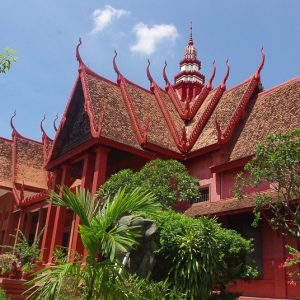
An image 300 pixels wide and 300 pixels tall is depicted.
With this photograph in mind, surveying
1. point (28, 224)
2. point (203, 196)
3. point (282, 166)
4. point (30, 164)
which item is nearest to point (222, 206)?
point (203, 196)

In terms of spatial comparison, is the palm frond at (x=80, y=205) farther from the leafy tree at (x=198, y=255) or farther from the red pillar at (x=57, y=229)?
the red pillar at (x=57, y=229)

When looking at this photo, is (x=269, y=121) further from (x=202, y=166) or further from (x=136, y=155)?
(x=136, y=155)

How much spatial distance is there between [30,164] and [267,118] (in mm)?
15141

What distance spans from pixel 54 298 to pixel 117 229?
4.37 feet

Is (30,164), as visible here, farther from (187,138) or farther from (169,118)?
(187,138)

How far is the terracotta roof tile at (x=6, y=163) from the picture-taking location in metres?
23.2

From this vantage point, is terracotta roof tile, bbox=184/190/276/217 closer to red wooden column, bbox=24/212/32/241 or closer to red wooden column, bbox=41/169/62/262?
red wooden column, bbox=41/169/62/262

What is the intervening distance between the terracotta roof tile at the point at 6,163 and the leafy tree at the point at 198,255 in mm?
17064

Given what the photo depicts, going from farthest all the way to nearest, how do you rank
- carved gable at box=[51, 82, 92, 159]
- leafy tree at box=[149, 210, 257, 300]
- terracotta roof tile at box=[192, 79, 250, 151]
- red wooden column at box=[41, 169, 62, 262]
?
carved gable at box=[51, 82, 92, 159] < red wooden column at box=[41, 169, 62, 262] < terracotta roof tile at box=[192, 79, 250, 151] < leafy tree at box=[149, 210, 257, 300]

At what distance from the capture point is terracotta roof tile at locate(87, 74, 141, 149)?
14.2 m

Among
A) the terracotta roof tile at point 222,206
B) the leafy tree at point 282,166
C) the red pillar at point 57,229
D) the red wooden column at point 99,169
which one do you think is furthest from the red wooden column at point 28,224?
the leafy tree at point 282,166

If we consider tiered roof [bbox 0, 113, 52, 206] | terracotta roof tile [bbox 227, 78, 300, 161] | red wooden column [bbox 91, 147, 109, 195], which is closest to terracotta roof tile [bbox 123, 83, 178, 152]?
red wooden column [bbox 91, 147, 109, 195]

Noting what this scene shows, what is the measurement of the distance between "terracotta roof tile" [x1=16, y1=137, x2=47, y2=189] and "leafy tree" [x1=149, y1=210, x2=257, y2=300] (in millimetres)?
16971

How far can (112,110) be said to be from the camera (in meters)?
15.3
